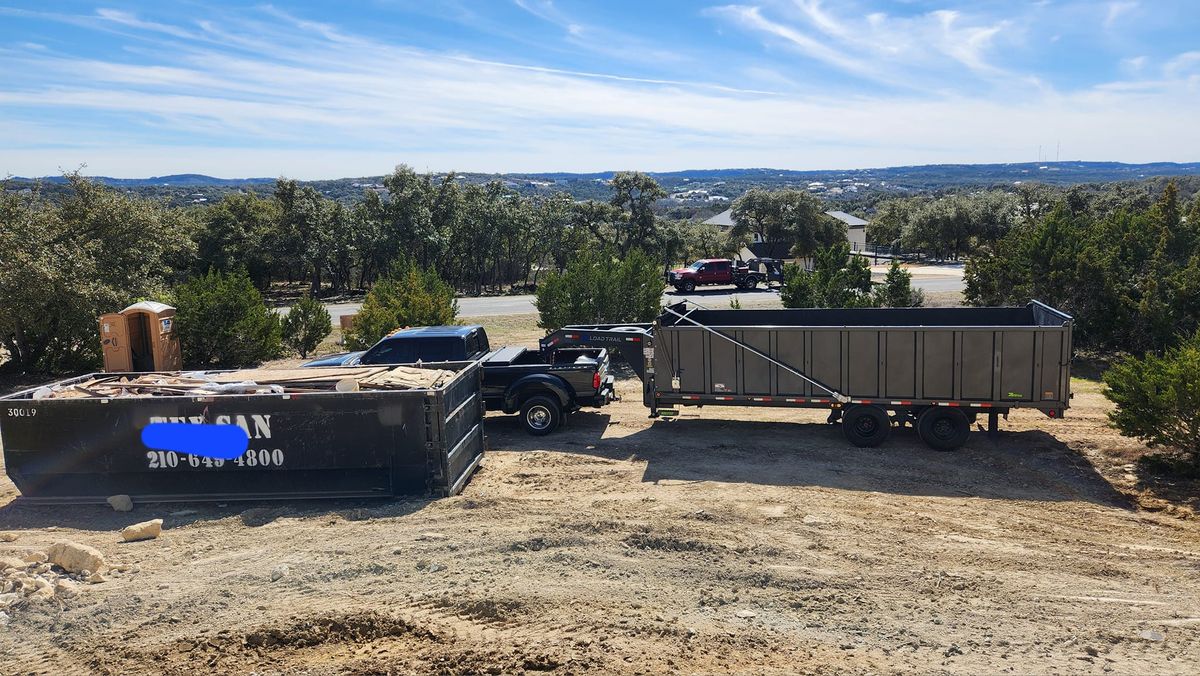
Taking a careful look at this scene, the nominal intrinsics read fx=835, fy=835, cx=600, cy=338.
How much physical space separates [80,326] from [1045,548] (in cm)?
2132

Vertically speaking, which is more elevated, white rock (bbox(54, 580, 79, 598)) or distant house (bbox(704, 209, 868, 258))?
distant house (bbox(704, 209, 868, 258))

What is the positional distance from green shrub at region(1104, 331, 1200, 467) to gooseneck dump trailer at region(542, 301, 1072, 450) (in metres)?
0.77

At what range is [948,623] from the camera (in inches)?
288

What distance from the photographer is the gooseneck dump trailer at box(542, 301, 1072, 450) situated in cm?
1256

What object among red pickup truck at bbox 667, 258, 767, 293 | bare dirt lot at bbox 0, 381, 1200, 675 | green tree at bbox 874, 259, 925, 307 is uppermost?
green tree at bbox 874, 259, 925, 307

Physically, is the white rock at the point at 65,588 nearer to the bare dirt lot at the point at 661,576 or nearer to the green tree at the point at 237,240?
the bare dirt lot at the point at 661,576

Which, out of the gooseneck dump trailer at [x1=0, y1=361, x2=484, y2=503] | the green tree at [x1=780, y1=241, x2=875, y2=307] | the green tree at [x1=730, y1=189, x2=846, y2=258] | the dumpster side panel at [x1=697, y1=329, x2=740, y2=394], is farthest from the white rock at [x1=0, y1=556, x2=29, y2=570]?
the green tree at [x1=730, y1=189, x2=846, y2=258]

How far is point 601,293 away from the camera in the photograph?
21594mm

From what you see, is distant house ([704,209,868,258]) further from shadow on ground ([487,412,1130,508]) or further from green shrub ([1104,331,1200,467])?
green shrub ([1104,331,1200,467])

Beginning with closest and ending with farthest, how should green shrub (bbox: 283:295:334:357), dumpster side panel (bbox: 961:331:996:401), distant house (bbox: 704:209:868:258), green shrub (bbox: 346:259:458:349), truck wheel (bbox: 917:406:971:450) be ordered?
dumpster side panel (bbox: 961:331:996:401) < truck wheel (bbox: 917:406:971:450) < green shrub (bbox: 346:259:458:349) < green shrub (bbox: 283:295:334:357) < distant house (bbox: 704:209:868:258)

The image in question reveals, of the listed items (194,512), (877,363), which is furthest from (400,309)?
(877,363)

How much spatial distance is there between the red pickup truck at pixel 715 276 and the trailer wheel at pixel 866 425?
2777cm

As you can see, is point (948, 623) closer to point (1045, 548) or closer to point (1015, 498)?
point (1045, 548)

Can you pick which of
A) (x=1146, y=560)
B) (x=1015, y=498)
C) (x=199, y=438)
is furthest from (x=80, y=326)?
(x=1146, y=560)
